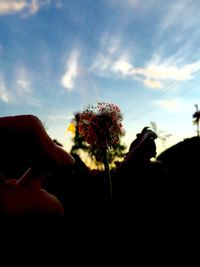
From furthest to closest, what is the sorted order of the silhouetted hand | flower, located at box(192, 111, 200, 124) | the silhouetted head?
1. flower, located at box(192, 111, 200, 124)
2. the silhouetted head
3. the silhouetted hand

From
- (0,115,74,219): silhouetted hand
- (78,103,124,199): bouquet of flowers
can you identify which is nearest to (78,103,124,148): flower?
(78,103,124,199): bouquet of flowers

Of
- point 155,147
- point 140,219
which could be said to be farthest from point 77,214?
point 155,147

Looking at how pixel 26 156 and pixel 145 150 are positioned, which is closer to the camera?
pixel 26 156

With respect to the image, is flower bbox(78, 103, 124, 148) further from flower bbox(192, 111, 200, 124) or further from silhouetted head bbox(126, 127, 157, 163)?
flower bbox(192, 111, 200, 124)

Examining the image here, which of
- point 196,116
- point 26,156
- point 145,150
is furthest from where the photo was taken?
point 196,116

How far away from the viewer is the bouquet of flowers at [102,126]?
2.56 meters

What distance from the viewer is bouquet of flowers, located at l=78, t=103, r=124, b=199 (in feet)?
8.41

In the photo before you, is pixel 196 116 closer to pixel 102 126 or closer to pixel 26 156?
pixel 102 126

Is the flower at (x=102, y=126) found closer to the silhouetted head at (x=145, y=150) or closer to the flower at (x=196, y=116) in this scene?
the silhouetted head at (x=145, y=150)

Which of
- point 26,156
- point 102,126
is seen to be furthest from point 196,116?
point 26,156

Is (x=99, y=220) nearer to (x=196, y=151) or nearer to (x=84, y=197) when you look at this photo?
(x=84, y=197)

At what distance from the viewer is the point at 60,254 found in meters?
1.52

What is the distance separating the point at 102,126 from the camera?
2594 millimetres

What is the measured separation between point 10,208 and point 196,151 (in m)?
2.50
